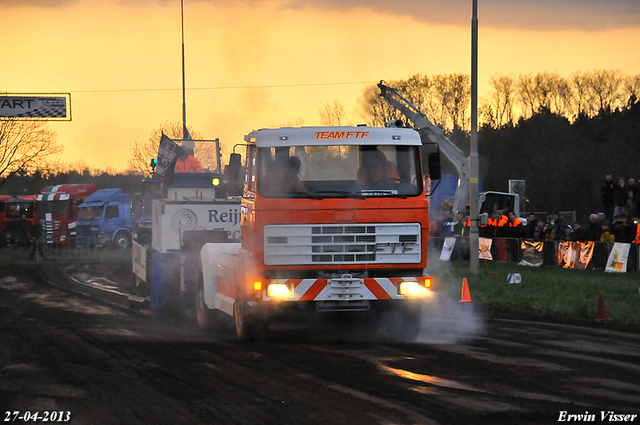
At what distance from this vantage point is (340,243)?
10898 millimetres

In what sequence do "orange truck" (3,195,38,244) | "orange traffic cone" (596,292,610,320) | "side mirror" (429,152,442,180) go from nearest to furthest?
"side mirror" (429,152,442,180)
"orange traffic cone" (596,292,610,320)
"orange truck" (3,195,38,244)

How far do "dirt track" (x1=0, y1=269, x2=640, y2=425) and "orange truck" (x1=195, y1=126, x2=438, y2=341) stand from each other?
24.1 inches

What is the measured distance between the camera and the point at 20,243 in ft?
163

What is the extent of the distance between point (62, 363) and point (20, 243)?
42344 millimetres

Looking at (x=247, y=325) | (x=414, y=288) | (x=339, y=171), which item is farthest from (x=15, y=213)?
(x=414, y=288)

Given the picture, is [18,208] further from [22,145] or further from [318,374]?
[318,374]

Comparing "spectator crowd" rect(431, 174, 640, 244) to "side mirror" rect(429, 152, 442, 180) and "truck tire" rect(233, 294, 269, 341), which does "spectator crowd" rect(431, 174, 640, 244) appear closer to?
"side mirror" rect(429, 152, 442, 180)

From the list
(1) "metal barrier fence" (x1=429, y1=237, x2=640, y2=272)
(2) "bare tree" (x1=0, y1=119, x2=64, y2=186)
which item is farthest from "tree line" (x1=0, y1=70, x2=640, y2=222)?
(1) "metal barrier fence" (x1=429, y1=237, x2=640, y2=272)

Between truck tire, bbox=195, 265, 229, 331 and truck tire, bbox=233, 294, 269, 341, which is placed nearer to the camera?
truck tire, bbox=233, 294, 269, 341

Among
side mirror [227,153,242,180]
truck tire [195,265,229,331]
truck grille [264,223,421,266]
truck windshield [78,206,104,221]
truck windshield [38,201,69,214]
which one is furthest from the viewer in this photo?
truck windshield [38,201,69,214]

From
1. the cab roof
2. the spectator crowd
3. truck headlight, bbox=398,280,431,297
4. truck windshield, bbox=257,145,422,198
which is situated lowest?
truck headlight, bbox=398,280,431,297

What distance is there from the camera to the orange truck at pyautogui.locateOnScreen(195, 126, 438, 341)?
427 inches

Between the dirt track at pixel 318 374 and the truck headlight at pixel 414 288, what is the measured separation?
719mm

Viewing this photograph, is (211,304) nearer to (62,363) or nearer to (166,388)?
(62,363)
